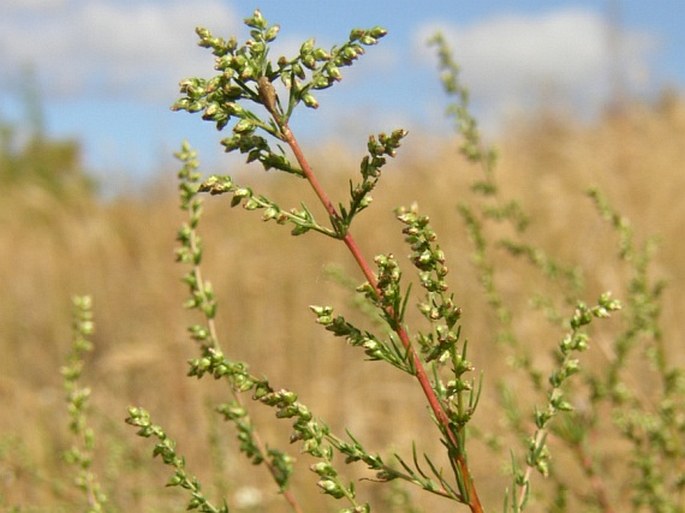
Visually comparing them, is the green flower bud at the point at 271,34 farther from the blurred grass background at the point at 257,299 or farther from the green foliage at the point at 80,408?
the blurred grass background at the point at 257,299

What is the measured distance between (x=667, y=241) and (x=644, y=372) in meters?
1.78

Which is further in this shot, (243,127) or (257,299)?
(257,299)

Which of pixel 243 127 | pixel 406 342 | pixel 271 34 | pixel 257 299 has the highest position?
pixel 257 299

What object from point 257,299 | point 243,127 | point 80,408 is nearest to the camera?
point 243,127

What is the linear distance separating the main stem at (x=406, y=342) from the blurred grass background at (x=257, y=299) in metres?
1.53

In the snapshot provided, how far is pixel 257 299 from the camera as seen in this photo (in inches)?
257

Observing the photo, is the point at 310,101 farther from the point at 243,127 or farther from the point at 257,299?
the point at 257,299

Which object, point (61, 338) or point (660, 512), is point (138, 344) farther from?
point (660, 512)

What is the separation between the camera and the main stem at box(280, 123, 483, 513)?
39.4 inches

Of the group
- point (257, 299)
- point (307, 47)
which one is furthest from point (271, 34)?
point (257, 299)

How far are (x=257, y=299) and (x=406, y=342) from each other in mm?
5537

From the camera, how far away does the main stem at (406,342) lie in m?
1.00

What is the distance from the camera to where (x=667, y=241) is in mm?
6965

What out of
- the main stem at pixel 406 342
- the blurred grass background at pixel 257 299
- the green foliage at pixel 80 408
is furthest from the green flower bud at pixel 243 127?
the blurred grass background at pixel 257 299
